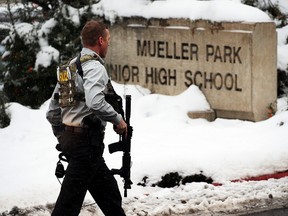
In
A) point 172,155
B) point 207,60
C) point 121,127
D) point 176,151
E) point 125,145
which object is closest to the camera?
point 121,127

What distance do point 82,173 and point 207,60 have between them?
5.70m

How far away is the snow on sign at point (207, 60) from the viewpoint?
11562mm

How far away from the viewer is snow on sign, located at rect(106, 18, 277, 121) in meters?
11.6

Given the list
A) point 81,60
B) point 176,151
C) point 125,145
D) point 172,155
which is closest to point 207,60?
point 176,151

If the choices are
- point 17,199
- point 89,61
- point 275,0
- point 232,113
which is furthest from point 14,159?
point 275,0

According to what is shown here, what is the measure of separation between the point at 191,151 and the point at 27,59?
488 centimetres

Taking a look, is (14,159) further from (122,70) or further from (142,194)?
(122,70)

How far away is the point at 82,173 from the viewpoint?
654 cm

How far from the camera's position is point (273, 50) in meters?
11.8

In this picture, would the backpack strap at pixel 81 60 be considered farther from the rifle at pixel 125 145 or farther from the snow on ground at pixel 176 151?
the snow on ground at pixel 176 151

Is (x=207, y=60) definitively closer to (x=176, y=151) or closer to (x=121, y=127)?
(x=176, y=151)

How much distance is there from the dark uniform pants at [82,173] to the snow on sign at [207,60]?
16.9 feet

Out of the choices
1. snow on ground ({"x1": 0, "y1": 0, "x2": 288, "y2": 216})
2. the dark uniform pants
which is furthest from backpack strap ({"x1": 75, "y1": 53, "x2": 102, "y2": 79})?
snow on ground ({"x1": 0, "y1": 0, "x2": 288, "y2": 216})

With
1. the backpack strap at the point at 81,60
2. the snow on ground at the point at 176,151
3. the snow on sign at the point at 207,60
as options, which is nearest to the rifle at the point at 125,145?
the backpack strap at the point at 81,60
